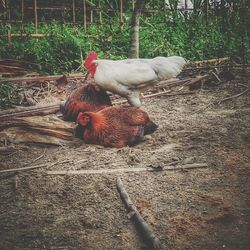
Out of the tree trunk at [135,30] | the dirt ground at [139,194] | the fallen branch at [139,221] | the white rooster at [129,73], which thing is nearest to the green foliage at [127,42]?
the tree trunk at [135,30]

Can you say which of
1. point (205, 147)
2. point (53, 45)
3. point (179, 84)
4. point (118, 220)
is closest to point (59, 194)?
point (118, 220)

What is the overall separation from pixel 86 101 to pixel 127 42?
5.35 meters

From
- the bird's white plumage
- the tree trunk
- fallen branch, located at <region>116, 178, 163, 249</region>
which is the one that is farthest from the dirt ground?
the tree trunk

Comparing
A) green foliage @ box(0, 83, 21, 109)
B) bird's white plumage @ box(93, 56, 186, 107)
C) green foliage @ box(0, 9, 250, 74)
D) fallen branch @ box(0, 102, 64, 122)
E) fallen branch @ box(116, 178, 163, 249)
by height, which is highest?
green foliage @ box(0, 9, 250, 74)

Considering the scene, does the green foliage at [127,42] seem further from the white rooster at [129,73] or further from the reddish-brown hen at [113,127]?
the reddish-brown hen at [113,127]

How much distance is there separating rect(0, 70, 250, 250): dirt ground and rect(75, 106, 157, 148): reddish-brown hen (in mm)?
106

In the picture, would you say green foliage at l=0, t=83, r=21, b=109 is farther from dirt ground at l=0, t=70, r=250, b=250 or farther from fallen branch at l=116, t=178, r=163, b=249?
fallen branch at l=116, t=178, r=163, b=249

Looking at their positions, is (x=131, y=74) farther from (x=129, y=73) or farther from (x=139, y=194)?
(x=139, y=194)

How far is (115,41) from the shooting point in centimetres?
905

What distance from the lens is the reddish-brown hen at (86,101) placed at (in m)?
4.02

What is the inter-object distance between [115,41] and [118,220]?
7396mm

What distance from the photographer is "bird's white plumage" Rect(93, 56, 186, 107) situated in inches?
148

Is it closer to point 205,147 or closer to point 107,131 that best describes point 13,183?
point 107,131

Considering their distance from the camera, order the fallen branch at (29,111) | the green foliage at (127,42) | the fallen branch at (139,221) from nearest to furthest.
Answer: the fallen branch at (139,221), the fallen branch at (29,111), the green foliage at (127,42)
